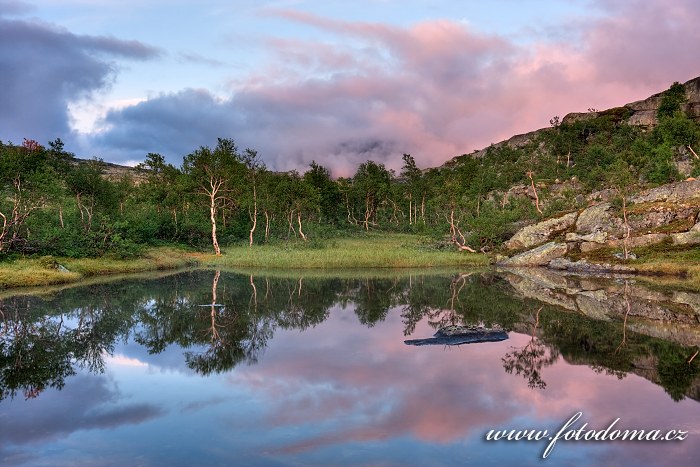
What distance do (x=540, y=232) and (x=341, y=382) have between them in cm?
5394

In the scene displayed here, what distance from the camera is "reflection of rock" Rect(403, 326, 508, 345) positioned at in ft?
71.5

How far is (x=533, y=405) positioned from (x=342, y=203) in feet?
330

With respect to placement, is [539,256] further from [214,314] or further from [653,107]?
[653,107]

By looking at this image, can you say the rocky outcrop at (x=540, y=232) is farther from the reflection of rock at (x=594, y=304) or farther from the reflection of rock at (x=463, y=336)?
the reflection of rock at (x=463, y=336)

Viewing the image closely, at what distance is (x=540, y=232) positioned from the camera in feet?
211

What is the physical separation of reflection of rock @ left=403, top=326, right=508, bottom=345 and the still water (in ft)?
1.52

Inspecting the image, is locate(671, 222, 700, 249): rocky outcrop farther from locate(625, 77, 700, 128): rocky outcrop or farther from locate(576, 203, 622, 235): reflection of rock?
locate(625, 77, 700, 128): rocky outcrop

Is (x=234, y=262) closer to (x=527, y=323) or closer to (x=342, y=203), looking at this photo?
(x=527, y=323)

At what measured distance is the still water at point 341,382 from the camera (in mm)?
10922

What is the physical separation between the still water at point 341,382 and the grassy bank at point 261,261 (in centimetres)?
1138

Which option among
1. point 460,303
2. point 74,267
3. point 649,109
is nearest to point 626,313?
point 460,303

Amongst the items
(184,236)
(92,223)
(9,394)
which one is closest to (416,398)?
(9,394)

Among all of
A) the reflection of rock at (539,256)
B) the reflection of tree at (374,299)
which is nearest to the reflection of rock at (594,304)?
the reflection of tree at (374,299)

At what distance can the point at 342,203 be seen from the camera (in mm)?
113625
